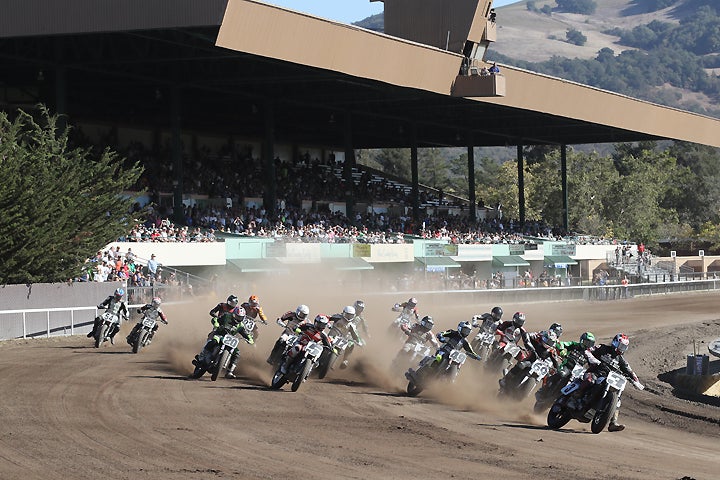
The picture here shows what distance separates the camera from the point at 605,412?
1656cm

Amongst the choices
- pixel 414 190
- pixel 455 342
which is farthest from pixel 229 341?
pixel 414 190

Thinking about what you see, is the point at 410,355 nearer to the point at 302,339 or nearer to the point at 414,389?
the point at 414,389

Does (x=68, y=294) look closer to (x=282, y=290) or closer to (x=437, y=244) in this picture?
(x=282, y=290)

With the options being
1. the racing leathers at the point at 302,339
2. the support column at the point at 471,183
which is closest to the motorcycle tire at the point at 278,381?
the racing leathers at the point at 302,339

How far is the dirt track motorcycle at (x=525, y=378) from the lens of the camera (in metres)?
18.7

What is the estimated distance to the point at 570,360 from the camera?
18562mm

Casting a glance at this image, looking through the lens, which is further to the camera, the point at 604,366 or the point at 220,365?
the point at 220,365

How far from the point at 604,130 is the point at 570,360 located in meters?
54.2

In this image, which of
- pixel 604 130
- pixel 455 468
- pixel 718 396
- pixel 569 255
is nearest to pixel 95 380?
pixel 455 468

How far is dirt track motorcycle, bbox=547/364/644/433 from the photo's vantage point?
16.5m

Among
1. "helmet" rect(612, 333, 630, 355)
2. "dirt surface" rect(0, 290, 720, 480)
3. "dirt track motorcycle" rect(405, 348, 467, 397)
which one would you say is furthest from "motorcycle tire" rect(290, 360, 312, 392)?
"helmet" rect(612, 333, 630, 355)

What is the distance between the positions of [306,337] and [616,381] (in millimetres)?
5968

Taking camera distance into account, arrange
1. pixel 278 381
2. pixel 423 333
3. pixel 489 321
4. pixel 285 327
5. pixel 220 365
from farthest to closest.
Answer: pixel 489 321 → pixel 423 333 → pixel 285 327 → pixel 220 365 → pixel 278 381

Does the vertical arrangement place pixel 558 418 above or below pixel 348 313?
below
